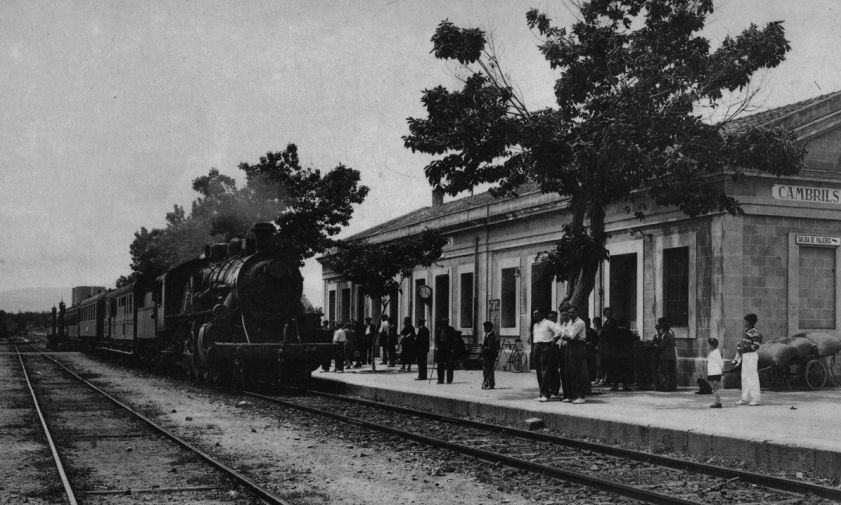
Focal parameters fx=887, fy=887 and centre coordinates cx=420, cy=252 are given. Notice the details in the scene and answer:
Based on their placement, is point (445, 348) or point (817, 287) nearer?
point (817, 287)

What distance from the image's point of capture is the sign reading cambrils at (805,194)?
17953 millimetres

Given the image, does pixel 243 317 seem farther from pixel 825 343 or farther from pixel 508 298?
pixel 825 343

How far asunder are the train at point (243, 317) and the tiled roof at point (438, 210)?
934 cm

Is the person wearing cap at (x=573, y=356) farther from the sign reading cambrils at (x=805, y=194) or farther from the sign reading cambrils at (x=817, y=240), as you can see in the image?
the sign reading cambrils at (x=817, y=240)

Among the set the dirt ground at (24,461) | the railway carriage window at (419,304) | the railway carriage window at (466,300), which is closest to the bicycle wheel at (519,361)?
A: the railway carriage window at (466,300)

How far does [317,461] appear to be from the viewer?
9.23m

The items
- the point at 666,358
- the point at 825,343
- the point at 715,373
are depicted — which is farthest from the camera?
the point at 825,343

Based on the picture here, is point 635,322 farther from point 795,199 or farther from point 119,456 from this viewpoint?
point 119,456

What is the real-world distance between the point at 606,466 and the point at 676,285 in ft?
34.5

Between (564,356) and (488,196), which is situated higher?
(488,196)

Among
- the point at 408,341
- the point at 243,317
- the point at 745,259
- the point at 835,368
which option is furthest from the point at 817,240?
A: the point at 243,317

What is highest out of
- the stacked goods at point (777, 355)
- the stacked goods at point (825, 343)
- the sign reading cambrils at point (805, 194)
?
the sign reading cambrils at point (805, 194)

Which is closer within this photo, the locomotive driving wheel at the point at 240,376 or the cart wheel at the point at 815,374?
the cart wheel at the point at 815,374

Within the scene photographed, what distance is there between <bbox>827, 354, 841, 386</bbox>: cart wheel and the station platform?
3.17 feet
